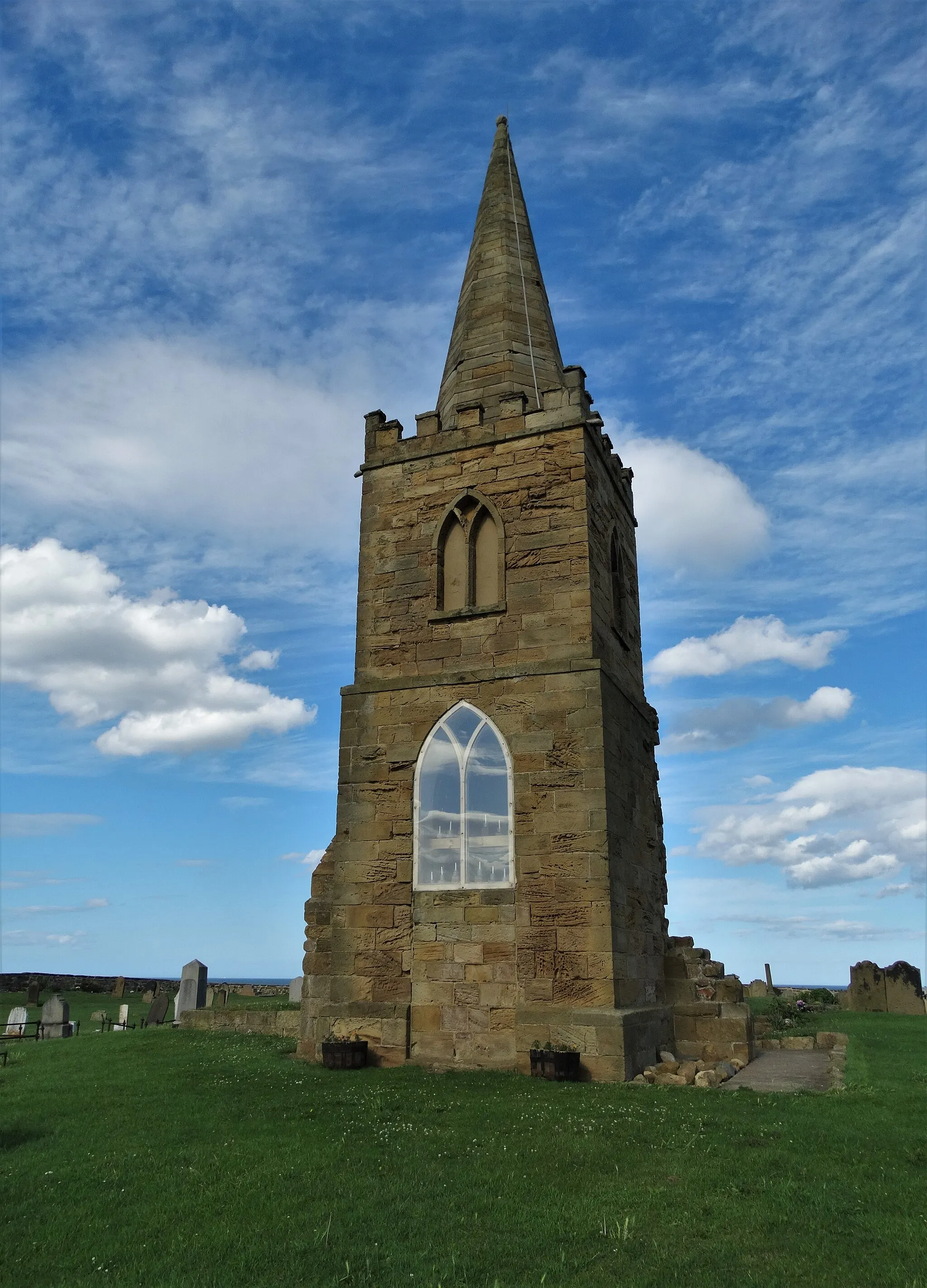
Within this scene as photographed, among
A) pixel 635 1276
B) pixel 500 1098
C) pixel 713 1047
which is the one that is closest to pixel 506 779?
pixel 500 1098

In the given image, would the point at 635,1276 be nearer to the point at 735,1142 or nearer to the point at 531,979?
the point at 735,1142

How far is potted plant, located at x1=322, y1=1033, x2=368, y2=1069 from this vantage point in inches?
464

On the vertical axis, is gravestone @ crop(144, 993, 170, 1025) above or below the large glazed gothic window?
below

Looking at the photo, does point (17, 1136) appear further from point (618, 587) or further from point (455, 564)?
point (618, 587)

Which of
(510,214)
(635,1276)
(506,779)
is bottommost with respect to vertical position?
(635,1276)

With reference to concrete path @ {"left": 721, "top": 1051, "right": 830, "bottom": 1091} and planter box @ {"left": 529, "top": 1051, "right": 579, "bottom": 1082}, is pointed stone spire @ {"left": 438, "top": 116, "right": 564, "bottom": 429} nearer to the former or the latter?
planter box @ {"left": 529, "top": 1051, "right": 579, "bottom": 1082}

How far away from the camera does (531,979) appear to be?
11.8 m

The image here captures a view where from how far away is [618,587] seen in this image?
15617mm

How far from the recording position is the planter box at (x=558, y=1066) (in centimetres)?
1079

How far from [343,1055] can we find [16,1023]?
921 centimetres

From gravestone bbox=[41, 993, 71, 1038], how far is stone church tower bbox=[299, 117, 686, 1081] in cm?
652

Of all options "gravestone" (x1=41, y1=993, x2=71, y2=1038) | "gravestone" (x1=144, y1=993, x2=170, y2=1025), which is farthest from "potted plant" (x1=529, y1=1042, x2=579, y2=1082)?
"gravestone" (x1=144, y1=993, x2=170, y2=1025)

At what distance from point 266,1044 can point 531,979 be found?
502 cm

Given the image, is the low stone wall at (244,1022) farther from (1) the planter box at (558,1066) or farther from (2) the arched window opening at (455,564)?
(2) the arched window opening at (455,564)
